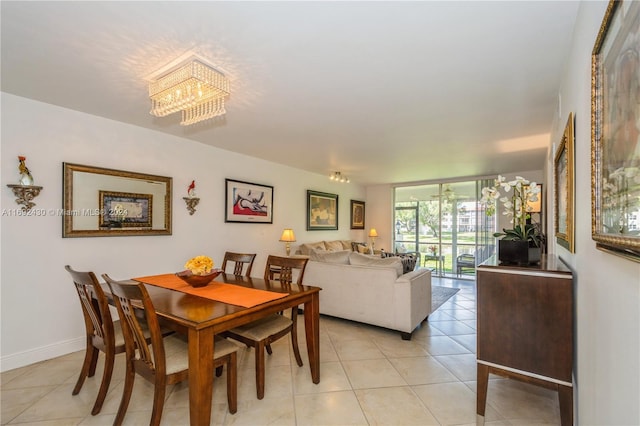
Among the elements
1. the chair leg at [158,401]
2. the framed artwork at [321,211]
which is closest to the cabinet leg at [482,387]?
the chair leg at [158,401]

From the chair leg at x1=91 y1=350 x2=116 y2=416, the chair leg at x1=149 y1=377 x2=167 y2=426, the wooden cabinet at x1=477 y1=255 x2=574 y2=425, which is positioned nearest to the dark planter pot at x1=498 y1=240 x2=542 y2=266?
the wooden cabinet at x1=477 y1=255 x2=574 y2=425

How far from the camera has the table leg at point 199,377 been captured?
61.1 inches

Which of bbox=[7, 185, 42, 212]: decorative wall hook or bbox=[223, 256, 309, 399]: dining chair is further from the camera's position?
bbox=[7, 185, 42, 212]: decorative wall hook

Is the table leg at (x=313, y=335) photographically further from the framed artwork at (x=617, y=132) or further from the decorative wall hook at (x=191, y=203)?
the decorative wall hook at (x=191, y=203)

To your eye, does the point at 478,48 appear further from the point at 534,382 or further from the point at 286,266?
the point at 286,266

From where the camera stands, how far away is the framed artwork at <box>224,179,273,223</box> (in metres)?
4.33

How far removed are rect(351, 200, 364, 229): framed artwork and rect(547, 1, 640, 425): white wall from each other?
18.5 ft

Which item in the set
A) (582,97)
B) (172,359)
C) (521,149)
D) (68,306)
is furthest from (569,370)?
(68,306)

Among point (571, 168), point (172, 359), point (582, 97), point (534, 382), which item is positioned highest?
point (582, 97)

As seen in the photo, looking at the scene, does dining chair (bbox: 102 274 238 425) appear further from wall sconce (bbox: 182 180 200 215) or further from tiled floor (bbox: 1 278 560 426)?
wall sconce (bbox: 182 180 200 215)

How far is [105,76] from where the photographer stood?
2.19 m

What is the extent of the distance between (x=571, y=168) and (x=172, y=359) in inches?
101

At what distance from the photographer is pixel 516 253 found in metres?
1.96

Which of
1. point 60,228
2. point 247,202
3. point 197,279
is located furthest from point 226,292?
point 247,202
